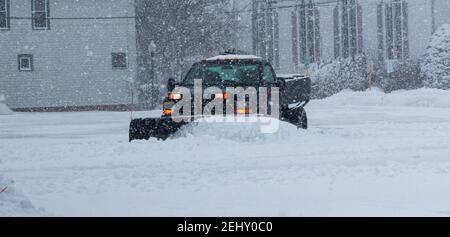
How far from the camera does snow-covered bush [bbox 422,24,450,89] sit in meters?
33.4

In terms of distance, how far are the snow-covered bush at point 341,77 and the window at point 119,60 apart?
31.1 ft

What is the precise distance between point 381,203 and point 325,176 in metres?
2.08

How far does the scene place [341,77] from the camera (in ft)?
119

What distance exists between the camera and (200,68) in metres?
14.0

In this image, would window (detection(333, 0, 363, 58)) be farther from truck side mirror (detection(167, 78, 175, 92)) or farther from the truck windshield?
truck side mirror (detection(167, 78, 175, 92))

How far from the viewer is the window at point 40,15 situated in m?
33.8

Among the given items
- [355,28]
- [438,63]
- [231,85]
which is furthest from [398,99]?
[231,85]

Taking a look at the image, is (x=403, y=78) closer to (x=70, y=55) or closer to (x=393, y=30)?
(x=393, y=30)

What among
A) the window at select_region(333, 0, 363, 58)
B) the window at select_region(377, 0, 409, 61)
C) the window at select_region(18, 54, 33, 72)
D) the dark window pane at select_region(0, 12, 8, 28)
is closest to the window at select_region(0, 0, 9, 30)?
the dark window pane at select_region(0, 12, 8, 28)

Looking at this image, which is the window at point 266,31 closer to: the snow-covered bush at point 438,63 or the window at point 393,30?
the window at point 393,30

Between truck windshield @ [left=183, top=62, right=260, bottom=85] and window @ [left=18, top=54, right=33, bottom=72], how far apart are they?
69.4ft

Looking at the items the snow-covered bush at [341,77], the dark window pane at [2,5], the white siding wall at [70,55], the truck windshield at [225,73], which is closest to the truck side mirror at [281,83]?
the truck windshield at [225,73]

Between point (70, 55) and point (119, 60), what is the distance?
232cm

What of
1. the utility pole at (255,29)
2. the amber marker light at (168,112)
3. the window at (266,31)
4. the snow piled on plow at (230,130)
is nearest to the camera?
the snow piled on plow at (230,130)
